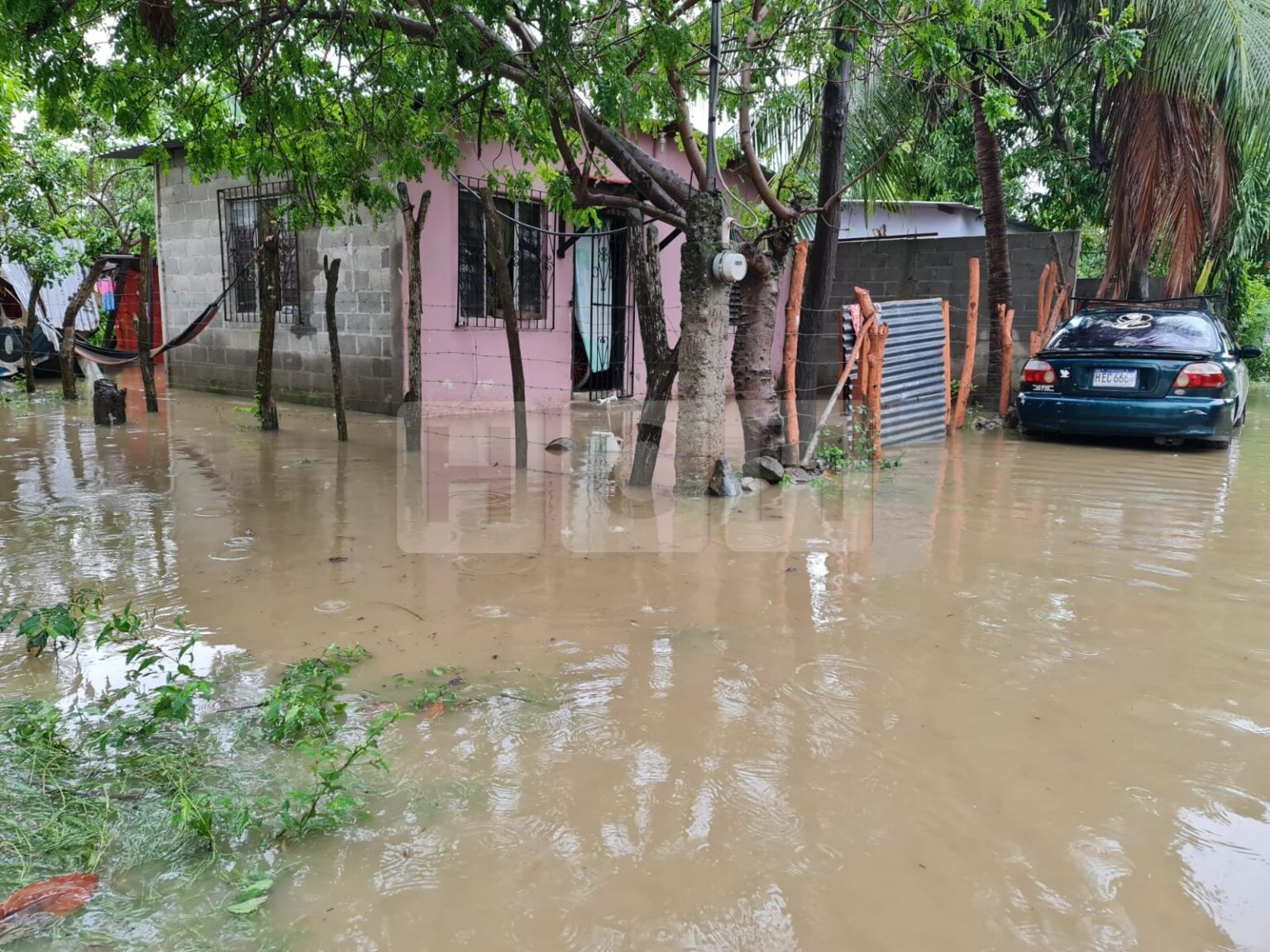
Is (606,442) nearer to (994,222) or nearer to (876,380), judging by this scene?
(876,380)

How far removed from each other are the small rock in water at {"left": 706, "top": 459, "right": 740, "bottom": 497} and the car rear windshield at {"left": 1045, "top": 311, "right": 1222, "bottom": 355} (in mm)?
3962

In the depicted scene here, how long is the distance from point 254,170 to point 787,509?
4.18 m

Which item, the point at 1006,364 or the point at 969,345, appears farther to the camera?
the point at 1006,364

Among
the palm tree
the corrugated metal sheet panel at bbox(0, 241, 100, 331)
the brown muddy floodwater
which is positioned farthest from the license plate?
the corrugated metal sheet panel at bbox(0, 241, 100, 331)

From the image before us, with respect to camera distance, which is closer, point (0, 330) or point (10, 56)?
point (10, 56)

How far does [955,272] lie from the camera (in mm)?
11328

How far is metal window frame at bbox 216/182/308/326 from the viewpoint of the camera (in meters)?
9.70

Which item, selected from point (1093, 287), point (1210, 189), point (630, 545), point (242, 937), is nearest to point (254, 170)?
point (630, 545)

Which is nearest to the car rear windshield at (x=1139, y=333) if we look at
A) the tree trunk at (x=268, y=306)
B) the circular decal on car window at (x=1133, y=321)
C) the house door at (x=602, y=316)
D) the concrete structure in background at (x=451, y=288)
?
the circular decal on car window at (x=1133, y=321)

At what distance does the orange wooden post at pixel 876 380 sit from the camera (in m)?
6.65

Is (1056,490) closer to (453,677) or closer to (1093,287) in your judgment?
A: (453,677)

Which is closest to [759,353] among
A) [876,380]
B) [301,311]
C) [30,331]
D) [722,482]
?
[722,482]

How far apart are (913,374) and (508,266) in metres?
3.83

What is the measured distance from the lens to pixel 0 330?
35.6 feet
